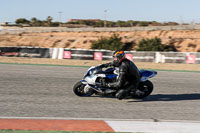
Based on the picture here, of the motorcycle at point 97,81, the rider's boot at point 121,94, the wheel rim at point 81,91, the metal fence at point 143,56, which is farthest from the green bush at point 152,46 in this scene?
the rider's boot at point 121,94

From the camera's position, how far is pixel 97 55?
25438 mm

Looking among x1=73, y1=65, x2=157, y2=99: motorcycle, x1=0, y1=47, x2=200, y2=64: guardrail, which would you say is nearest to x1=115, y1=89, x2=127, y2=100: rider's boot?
x1=73, y1=65, x2=157, y2=99: motorcycle

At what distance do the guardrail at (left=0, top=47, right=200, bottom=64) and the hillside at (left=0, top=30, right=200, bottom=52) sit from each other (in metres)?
15.9

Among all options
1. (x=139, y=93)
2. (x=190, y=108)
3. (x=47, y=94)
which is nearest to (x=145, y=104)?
(x=139, y=93)

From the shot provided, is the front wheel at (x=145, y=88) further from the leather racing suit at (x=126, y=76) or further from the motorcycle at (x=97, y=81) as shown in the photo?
the leather racing suit at (x=126, y=76)

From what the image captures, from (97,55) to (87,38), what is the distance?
2486 cm

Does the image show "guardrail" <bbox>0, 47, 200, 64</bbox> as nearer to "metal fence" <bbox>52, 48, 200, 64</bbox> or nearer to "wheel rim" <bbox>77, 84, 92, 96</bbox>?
"metal fence" <bbox>52, 48, 200, 64</bbox>

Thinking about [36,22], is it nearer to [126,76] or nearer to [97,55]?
[97,55]

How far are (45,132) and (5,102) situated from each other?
311 centimetres

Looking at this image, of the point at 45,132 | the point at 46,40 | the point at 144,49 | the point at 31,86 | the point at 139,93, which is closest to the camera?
the point at 45,132

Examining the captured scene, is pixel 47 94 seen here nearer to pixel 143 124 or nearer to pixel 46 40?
pixel 143 124

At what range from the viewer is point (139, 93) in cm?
933

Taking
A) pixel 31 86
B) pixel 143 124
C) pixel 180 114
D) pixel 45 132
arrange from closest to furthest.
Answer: pixel 45 132 < pixel 143 124 < pixel 180 114 < pixel 31 86

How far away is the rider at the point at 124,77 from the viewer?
29.1ft
